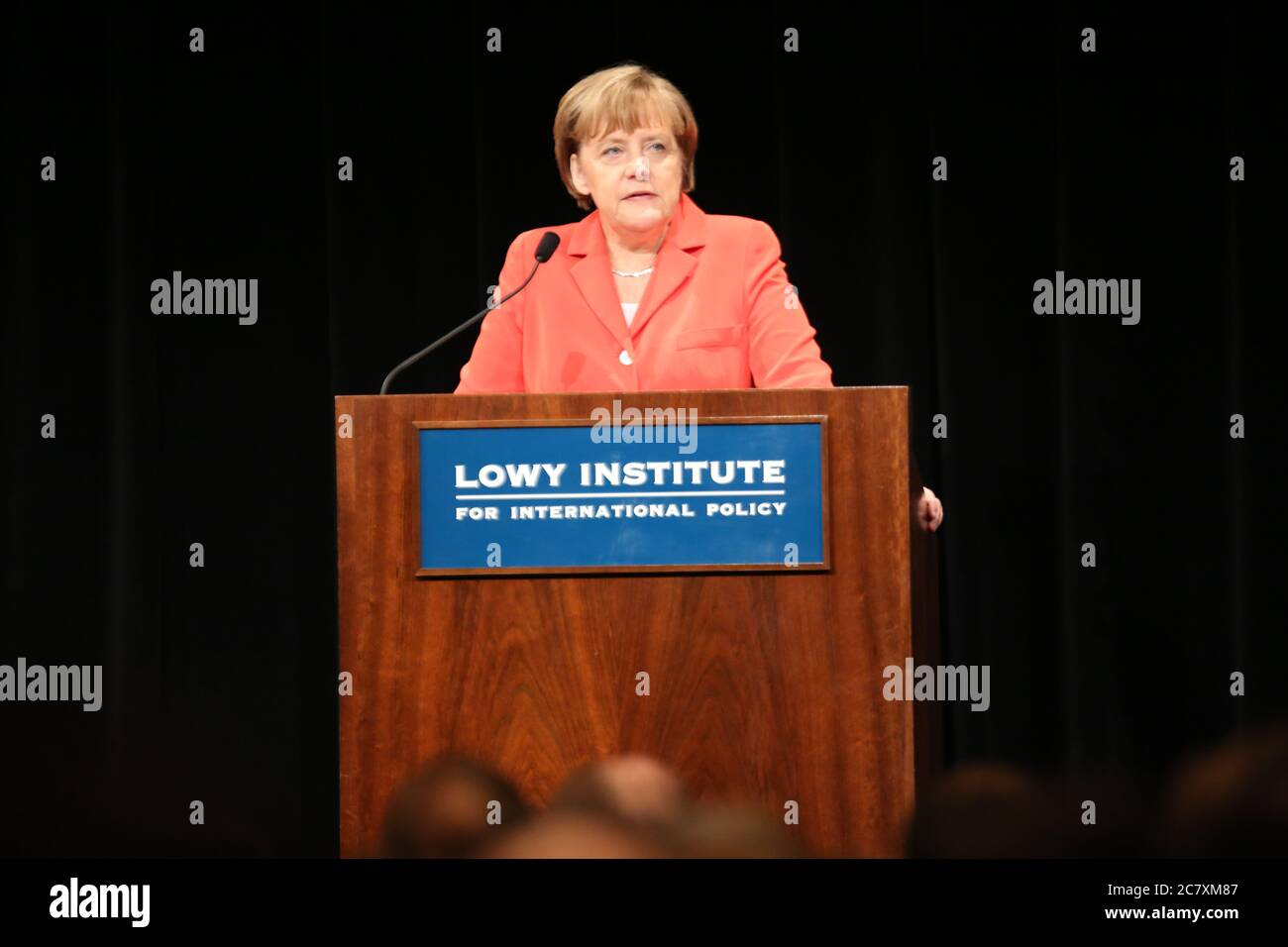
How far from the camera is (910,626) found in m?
2.16

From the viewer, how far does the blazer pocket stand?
9.56 feet

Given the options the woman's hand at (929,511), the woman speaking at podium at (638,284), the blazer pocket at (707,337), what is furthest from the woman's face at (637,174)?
the woman's hand at (929,511)

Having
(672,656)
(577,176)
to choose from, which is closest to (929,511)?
(672,656)

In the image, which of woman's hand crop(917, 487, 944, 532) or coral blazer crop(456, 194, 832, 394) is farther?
coral blazer crop(456, 194, 832, 394)

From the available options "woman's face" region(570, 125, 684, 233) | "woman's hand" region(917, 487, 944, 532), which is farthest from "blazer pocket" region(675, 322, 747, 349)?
"woman's hand" region(917, 487, 944, 532)

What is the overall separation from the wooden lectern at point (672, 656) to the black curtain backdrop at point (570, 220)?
1459 mm

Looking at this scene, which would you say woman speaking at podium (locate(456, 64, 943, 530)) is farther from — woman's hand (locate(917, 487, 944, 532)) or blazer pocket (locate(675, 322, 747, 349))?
woman's hand (locate(917, 487, 944, 532))

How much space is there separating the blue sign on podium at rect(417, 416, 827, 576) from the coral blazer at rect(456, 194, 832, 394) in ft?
2.15

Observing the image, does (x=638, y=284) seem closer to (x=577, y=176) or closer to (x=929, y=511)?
(x=577, y=176)

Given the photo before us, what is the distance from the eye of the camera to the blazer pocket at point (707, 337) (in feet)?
9.56

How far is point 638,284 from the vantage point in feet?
9.99

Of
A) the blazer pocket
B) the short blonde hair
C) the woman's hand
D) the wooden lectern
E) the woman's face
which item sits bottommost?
the wooden lectern

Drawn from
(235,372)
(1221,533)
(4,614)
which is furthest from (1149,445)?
(4,614)

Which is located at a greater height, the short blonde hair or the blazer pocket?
the short blonde hair
